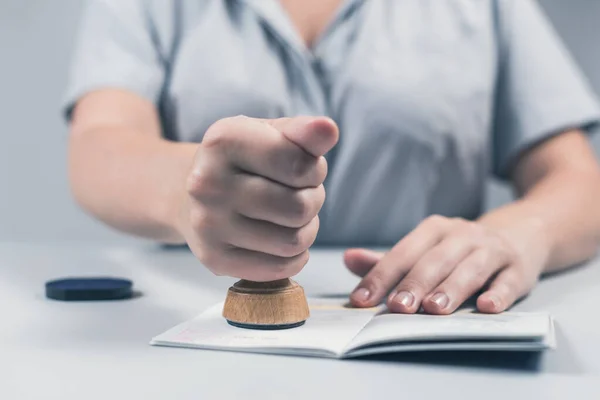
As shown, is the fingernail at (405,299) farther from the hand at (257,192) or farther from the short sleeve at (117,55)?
the short sleeve at (117,55)

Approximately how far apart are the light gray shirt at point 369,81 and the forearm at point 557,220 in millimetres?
123

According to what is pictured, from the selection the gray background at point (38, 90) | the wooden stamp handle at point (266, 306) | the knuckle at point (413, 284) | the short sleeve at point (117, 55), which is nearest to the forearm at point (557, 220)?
the knuckle at point (413, 284)

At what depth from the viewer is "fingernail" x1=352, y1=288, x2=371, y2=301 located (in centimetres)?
58

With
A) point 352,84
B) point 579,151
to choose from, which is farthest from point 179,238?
point 579,151

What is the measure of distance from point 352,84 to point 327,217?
0.20 meters

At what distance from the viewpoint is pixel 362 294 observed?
1.90ft

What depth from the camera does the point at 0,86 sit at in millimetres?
1501

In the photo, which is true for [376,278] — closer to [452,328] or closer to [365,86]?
[452,328]

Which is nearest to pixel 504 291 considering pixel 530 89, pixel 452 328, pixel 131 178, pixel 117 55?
pixel 452 328

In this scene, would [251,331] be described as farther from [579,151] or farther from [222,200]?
[579,151]

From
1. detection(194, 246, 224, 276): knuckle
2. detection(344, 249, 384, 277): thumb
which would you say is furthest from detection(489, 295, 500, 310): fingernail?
detection(194, 246, 224, 276): knuckle

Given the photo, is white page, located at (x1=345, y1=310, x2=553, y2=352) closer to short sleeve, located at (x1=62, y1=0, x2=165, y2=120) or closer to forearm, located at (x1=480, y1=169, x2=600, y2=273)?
forearm, located at (x1=480, y1=169, x2=600, y2=273)

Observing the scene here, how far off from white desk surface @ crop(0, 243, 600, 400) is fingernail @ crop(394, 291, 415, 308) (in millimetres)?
84

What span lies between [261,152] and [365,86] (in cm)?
55
